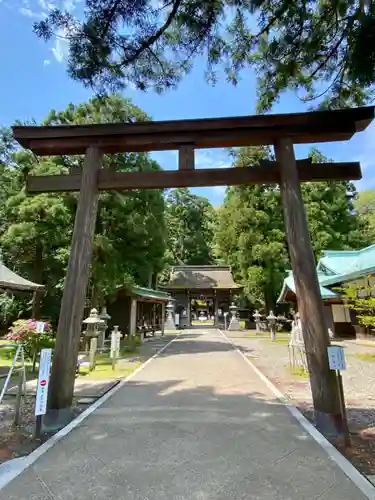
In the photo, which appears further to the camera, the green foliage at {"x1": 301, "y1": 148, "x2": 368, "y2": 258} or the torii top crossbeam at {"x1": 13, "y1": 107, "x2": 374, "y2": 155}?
the green foliage at {"x1": 301, "y1": 148, "x2": 368, "y2": 258}

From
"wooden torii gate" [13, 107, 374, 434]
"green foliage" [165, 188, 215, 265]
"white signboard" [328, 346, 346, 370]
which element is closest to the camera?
"white signboard" [328, 346, 346, 370]

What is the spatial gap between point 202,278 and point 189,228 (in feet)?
56.8

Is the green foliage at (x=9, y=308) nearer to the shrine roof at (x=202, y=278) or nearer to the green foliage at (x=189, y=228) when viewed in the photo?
the shrine roof at (x=202, y=278)

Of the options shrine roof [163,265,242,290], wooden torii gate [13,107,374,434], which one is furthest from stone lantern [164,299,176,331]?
wooden torii gate [13,107,374,434]

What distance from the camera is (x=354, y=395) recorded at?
20.4ft

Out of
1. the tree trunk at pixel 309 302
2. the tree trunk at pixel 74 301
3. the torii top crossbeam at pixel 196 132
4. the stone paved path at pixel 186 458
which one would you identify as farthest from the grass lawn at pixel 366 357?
the tree trunk at pixel 74 301

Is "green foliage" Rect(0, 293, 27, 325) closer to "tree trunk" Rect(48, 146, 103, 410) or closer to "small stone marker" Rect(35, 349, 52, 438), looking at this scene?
"tree trunk" Rect(48, 146, 103, 410)

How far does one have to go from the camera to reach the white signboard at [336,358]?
3.94 m

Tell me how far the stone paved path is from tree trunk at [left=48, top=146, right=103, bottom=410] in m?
0.59

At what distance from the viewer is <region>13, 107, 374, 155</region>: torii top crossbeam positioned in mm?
4824

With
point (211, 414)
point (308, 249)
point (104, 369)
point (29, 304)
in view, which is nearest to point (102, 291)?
point (104, 369)

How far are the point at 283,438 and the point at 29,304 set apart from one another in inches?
715

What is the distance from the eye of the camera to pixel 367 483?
2.79 meters

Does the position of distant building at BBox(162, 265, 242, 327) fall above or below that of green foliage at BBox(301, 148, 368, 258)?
below
